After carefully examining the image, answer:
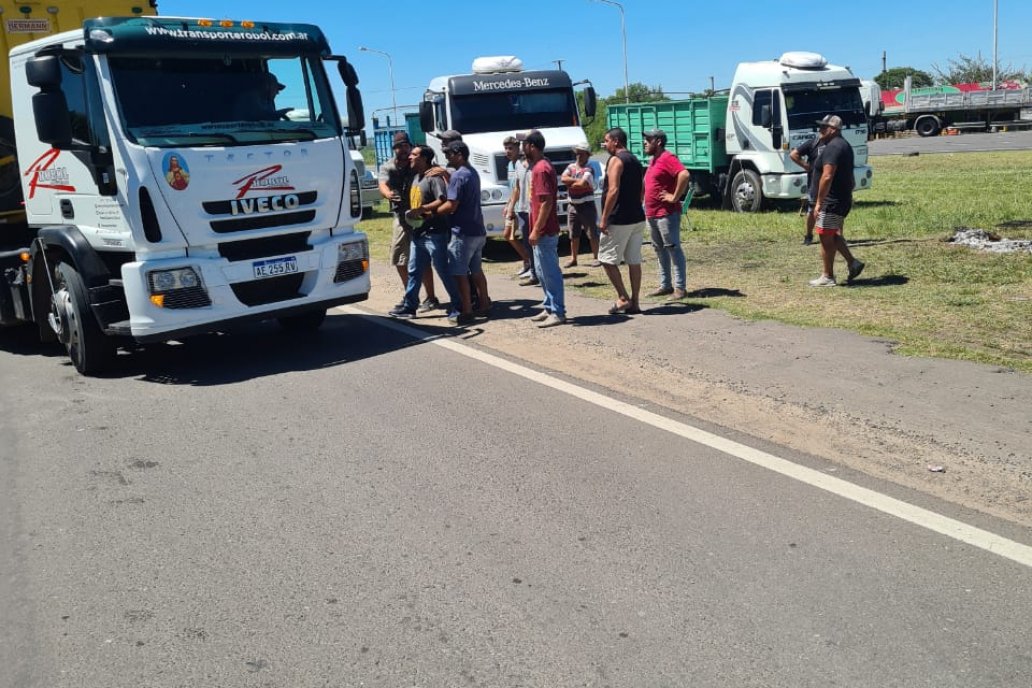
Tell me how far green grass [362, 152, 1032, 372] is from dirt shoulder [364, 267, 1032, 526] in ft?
1.70

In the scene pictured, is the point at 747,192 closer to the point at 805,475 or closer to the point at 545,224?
the point at 545,224

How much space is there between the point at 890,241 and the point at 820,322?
5.88 m

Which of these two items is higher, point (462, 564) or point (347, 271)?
point (347, 271)

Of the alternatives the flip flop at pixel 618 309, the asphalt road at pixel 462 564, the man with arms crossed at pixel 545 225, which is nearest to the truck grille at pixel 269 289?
the asphalt road at pixel 462 564

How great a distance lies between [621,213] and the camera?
9711mm

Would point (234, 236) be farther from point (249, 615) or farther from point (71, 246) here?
point (249, 615)

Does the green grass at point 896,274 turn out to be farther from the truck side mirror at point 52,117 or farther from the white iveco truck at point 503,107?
the truck side mirror at point 52,117

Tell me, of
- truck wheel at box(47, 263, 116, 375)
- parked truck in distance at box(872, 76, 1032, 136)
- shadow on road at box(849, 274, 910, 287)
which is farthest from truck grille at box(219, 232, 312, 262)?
parked truck in distance at box(872, 76, 1032, 136)

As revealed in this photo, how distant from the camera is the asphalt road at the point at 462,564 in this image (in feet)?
11.9

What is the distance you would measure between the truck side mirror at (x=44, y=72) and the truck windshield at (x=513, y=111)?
9294 millimetres

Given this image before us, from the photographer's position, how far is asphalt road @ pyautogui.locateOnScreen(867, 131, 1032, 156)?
36.0 m

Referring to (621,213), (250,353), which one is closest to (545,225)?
(621,213)

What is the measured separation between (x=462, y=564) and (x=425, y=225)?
610cm

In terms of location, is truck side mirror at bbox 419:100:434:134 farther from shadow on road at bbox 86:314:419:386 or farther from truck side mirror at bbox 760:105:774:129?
shadow on road at bbox 86:314:419:386
